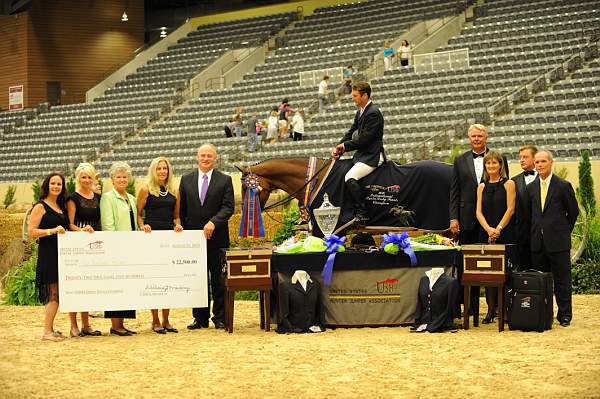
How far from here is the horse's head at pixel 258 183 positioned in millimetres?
11148

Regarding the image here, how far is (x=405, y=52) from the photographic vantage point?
2931 cm

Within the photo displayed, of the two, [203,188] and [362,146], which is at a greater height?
[362,146]

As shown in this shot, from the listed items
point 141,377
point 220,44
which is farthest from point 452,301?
point 220,44

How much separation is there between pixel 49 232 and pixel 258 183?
2564mm

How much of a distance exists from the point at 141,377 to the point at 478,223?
446 cm

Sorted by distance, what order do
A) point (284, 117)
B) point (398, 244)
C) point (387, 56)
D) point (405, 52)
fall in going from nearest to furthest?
point (398, 244)
point (284, 117)
point (405, 52)
point (387, 56)

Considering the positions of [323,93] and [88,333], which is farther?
[323,93]

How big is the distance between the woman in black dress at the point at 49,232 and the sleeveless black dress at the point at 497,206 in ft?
14.3

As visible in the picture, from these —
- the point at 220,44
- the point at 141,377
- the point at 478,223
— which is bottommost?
the point at 141,377

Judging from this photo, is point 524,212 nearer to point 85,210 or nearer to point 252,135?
point 85,210

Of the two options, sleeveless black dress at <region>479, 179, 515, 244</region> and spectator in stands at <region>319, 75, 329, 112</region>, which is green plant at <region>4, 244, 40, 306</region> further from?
spectator in stands at <region>319, 75, 329, 112</region>

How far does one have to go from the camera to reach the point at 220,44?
36.9 m

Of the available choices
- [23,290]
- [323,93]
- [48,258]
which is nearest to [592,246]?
[48,258]

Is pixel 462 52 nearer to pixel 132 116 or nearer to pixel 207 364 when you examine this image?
pixel 132 116
